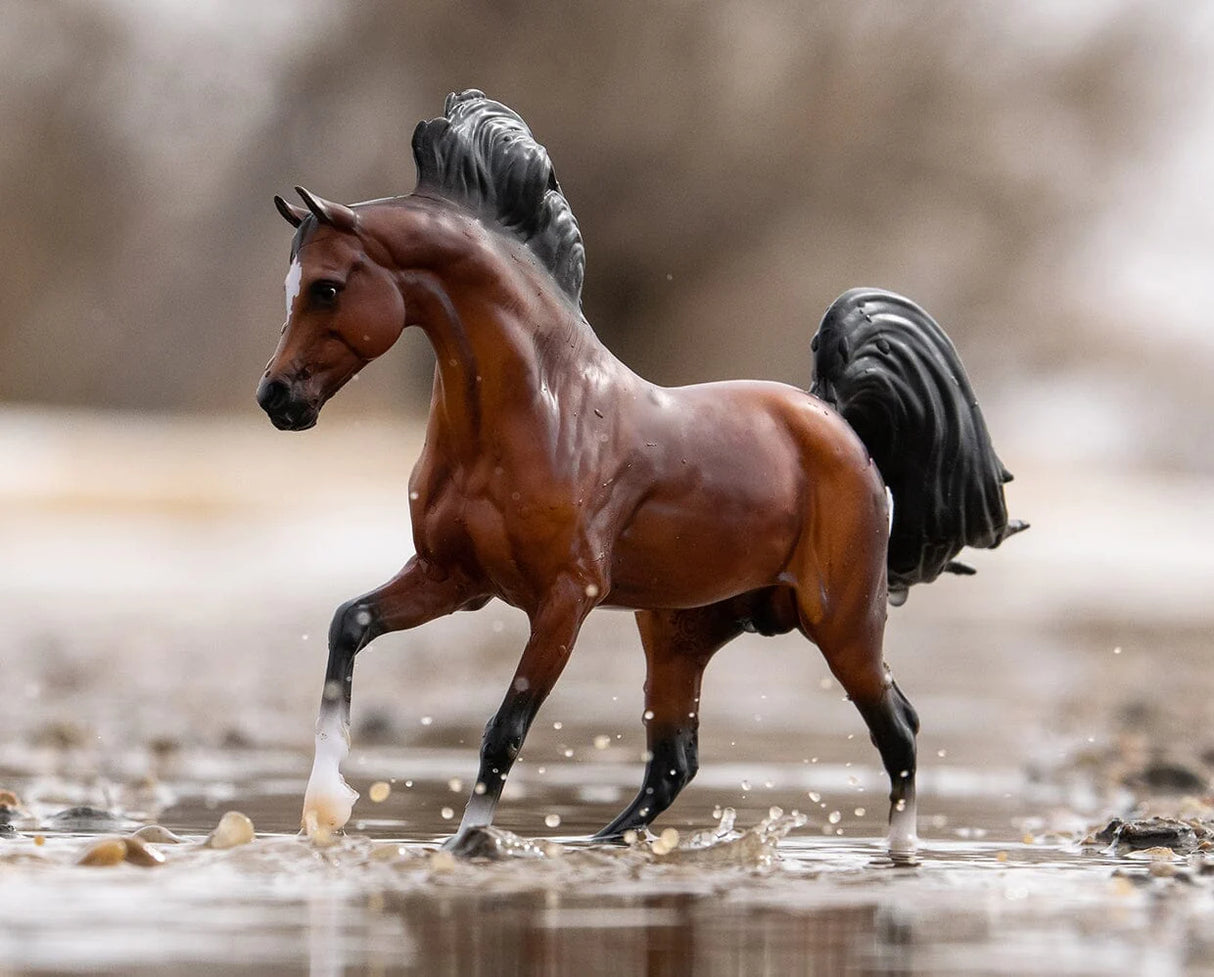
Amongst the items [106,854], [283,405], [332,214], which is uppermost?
[332,214]

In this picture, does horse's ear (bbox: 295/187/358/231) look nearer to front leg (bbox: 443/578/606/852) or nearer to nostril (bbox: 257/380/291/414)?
nostril (bbox: 257/380/291/414)

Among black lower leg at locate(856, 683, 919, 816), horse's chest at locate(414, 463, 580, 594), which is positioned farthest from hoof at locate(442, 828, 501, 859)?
black lower leg at locate(856, 683, 919, 816)

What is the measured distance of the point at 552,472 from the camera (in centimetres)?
521

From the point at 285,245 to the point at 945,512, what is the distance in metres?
16.0

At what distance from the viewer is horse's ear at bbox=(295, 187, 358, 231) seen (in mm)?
5066

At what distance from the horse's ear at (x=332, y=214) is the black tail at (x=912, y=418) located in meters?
1.69

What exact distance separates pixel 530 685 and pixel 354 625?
0.43 meters

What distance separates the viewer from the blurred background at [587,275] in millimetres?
16656

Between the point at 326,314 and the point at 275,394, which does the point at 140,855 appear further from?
the point at 326,314

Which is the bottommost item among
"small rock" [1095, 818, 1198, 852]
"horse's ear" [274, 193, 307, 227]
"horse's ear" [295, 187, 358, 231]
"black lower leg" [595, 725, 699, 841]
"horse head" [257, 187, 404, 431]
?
"small rock" [1095, 818, 1198, 852]

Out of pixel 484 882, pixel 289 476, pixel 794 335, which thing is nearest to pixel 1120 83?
pixel 794 335

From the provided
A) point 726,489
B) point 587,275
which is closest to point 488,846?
point 726,489

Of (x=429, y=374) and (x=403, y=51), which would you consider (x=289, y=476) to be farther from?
(x=403, y=51)

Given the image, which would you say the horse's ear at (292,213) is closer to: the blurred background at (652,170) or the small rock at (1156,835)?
the small rock at (1156,835)
